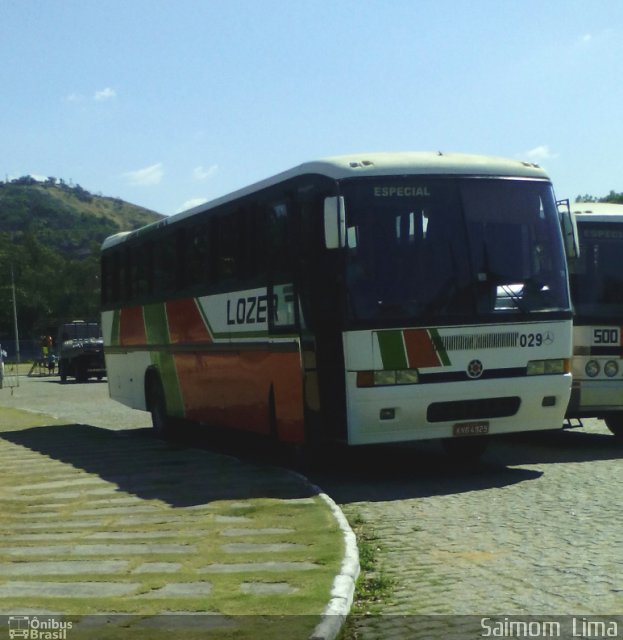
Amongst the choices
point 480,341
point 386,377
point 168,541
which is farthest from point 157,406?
point 168,541

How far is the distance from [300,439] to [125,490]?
6.72 ft

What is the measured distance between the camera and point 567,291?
12047 millimetres

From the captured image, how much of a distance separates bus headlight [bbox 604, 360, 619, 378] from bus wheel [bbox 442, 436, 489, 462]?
2133 mm

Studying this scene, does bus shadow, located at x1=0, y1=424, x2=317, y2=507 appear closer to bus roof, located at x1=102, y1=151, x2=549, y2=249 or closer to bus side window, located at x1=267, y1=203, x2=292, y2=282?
bus side window, located at x1=267, y1=203, x2=292, y2=282

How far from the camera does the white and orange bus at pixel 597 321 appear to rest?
1421 centimetres

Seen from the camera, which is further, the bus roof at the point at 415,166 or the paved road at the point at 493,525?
the bus roof at the point at 415,166

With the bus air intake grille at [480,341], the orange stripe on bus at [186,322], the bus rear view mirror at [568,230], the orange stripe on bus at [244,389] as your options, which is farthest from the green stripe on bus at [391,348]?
the orange stripe on bus at [186,322]

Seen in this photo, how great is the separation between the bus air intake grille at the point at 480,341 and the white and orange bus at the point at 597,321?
2.77 meters

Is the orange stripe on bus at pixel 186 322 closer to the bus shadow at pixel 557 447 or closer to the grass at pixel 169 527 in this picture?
the grass at pixel 169 527

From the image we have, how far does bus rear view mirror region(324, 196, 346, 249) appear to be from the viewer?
10.9 meters

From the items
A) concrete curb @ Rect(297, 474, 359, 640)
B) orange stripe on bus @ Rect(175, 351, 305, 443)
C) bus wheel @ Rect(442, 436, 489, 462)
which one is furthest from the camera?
bus wheel @ Rect(442, 436, 489, 462)

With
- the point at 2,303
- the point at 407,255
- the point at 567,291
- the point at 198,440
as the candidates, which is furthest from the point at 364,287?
the point at 2,303

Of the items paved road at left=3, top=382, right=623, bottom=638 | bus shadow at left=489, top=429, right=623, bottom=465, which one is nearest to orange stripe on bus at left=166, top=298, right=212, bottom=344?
paved road at left=3, top=382, right=623, bottom=638

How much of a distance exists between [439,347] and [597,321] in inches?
146
